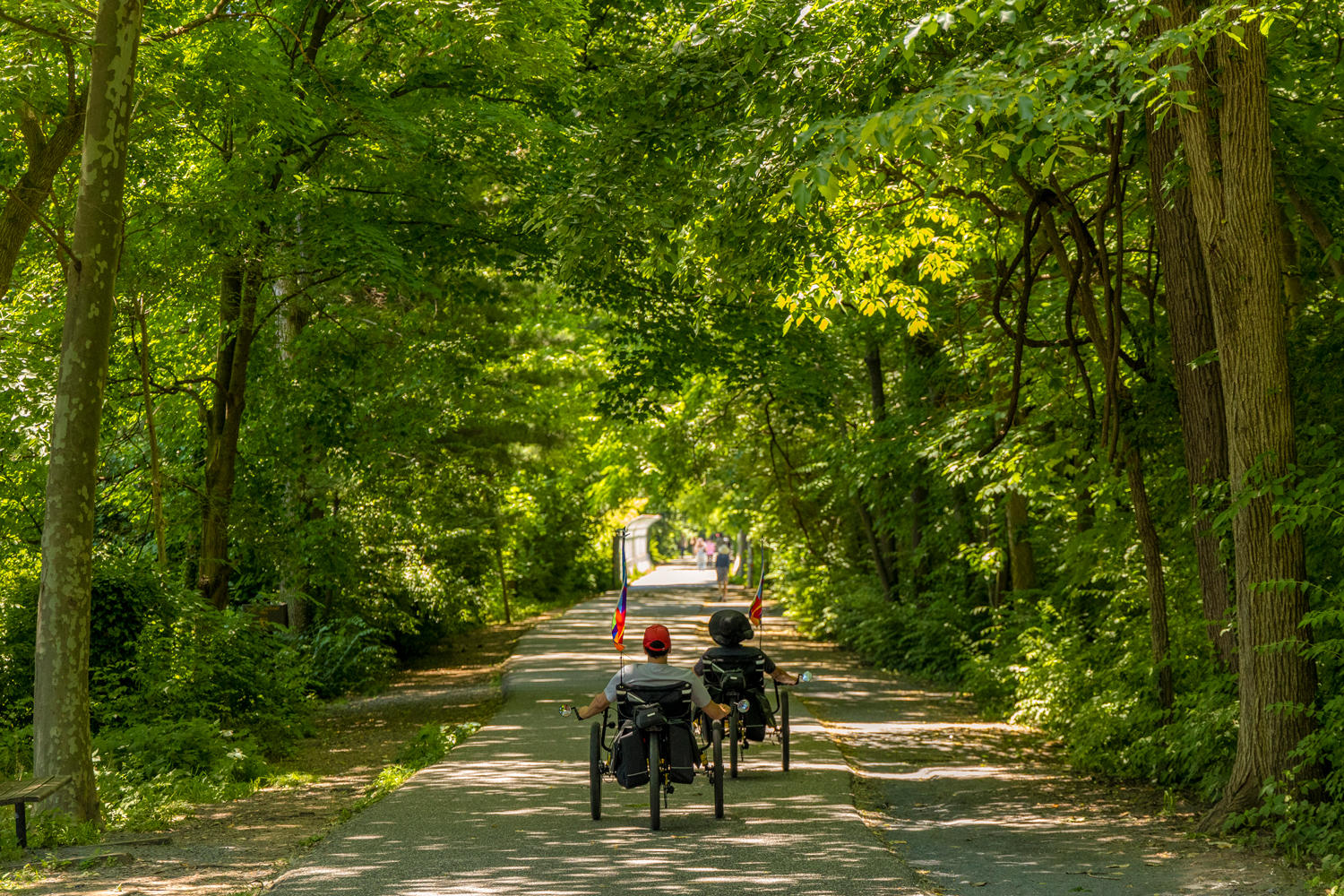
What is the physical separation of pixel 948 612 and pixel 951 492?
7.01 feet

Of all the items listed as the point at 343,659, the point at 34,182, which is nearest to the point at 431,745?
the point at 34,182

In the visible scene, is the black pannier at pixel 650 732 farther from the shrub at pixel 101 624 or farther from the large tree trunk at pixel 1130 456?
the shrub at pixel 101 624

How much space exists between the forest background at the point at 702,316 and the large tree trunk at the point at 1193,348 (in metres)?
0.05

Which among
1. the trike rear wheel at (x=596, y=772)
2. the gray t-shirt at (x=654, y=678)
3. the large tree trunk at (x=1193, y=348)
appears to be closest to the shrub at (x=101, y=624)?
the trike rear wheel at (x=596, y=772)

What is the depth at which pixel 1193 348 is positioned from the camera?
1090 cm

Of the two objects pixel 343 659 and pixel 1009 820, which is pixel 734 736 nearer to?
pixel 1009 820

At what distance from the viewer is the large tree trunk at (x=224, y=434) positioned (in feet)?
50.4

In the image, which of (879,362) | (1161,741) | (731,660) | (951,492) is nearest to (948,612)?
(951,492)

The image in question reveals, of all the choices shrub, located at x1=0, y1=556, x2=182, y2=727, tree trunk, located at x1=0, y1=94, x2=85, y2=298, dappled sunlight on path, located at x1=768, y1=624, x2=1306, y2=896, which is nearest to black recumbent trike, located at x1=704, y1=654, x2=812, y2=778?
dappled sunlight on path, located at x1=768, y1=624, x2=1306, y2=896

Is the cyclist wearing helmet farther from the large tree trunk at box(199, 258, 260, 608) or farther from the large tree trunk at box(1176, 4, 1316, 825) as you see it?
the large tree trunk at box(199, 258, 260, 608)

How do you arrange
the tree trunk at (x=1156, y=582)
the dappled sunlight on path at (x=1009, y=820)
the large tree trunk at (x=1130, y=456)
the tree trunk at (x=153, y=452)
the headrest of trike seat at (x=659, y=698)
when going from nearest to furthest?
1. the dappled sunlight on path at (x=1009, y=820)
2. the headrest of trike seat at (x=659, y=698)
3. the large tree trunk at (x=1130, y=456)
4. the tree trunk at (x=1156, y=582)
5. the tree trunk at (x=153, y=452)

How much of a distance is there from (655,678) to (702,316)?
1052 cm

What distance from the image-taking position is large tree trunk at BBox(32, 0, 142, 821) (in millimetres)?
9398

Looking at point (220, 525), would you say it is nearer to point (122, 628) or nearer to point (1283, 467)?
point (122, 628)
